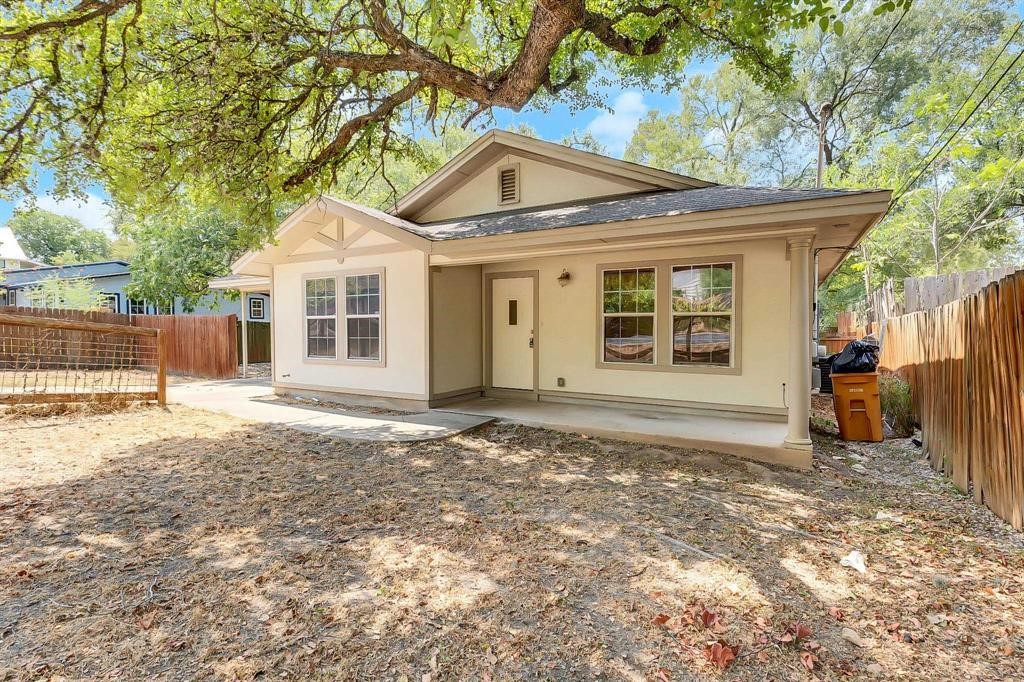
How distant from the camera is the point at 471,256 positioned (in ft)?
24.2

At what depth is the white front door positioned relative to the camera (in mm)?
8688

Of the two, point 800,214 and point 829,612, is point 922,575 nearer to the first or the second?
point 829,612

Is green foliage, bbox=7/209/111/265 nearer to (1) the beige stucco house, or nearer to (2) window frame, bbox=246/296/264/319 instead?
(2) window frame, bbox=246/296/264/319

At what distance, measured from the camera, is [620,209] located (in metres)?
6.98

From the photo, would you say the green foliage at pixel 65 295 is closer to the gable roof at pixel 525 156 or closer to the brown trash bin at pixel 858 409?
the gable roof at pixel 525 156

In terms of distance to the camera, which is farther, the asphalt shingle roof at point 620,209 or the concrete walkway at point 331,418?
the concrete walkway at point 331,418

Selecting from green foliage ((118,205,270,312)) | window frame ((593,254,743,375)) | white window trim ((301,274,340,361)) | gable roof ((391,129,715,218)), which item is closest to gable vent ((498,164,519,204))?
gable roof ((391,129,715,218))

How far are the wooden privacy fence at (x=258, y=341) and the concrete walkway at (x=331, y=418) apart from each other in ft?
23.4

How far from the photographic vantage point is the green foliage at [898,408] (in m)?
7.05

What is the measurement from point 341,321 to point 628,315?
511cm

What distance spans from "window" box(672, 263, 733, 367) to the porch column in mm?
1713

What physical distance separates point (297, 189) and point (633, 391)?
20.0 ft

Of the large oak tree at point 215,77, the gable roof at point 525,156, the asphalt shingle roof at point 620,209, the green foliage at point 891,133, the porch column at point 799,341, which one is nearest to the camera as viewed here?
the porch column at point 799,341

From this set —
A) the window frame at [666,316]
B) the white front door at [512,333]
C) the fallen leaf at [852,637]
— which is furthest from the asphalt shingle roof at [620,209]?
the fallen leaf at [852,637]
